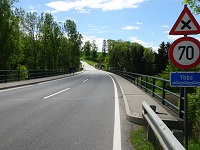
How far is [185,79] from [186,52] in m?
0.54

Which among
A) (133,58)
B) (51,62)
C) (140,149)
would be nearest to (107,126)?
(140,149)

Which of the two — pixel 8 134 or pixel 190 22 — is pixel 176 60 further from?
pixel 8 134

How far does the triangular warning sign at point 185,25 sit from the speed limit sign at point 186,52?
12.4 inches

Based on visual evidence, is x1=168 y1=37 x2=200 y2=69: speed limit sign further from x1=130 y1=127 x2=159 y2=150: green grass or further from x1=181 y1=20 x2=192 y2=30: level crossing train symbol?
x1=130 y1=127 x2=159 y2=150: green grass

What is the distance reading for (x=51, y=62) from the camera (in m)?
65.4

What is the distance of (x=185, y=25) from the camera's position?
5887 millimetres

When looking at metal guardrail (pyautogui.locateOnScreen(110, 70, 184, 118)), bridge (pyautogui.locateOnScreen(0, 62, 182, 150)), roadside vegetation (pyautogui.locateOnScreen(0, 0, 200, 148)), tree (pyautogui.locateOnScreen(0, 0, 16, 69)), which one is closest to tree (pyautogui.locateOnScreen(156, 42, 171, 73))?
roadside vegetation (pyautogui.locateOnScreen(0, 0, 200, 148))

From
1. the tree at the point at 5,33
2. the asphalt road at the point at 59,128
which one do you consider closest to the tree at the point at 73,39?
the tree at the point at 5,33

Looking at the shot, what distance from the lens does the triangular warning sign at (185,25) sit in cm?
582

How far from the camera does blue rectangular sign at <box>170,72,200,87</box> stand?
5.59 metres

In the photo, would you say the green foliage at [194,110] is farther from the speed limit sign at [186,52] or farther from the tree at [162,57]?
the tree at [162,57]

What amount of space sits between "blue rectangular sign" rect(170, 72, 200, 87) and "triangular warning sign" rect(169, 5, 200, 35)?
2.95 ft

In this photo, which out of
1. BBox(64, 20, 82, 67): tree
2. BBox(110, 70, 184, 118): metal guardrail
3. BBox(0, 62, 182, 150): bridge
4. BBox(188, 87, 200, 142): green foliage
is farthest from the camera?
BBox(64, 20, 82, 67): tree

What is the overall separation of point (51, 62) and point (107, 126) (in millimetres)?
58830
